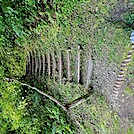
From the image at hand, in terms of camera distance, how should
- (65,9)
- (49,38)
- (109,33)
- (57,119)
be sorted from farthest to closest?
(57,119)
(49,38)
(65,9)
(109,33)

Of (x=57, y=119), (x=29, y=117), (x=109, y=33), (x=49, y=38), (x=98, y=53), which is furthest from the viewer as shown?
(x=29, y=117)

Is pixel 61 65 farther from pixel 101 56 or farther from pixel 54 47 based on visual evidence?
pixel 101 56

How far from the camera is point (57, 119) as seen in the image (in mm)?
4621

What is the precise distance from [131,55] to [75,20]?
1038mm

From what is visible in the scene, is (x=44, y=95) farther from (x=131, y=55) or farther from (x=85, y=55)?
(x=131, y=55)

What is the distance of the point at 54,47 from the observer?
14.1ft

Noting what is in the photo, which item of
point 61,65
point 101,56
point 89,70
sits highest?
point 101,56

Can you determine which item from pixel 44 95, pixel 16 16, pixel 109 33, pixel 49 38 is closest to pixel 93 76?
pixel 109 33

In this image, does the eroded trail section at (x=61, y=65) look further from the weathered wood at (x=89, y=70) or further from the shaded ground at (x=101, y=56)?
the shaded ground at (x=101, y=56)

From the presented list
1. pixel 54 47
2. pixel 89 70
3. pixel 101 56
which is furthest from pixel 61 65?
pixel 101 56

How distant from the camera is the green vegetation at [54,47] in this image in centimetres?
345

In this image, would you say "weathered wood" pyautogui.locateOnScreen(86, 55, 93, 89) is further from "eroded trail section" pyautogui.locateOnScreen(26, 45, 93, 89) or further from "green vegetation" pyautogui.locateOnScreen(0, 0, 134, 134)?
"green vegetation" pyautogui.locateOnScreen(0, 0, 134, 134)

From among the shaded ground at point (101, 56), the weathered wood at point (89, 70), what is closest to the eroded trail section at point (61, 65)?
the weathered wood at point (89, 70)

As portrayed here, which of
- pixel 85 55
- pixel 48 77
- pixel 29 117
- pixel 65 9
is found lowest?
pixel 29 117
